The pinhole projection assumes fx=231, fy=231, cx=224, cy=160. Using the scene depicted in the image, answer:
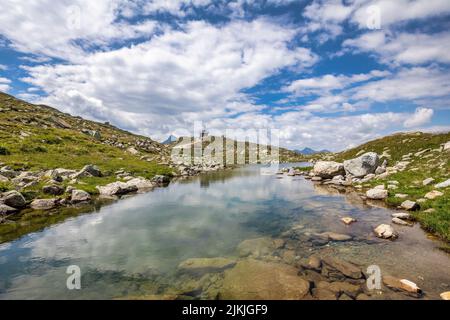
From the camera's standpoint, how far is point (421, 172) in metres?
32.0

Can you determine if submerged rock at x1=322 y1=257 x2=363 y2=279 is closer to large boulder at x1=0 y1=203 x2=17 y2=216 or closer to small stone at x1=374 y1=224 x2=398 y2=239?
small stone at x1=374 y1=224 x2=398 y2=239

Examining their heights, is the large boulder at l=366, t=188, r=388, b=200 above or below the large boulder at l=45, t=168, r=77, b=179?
below

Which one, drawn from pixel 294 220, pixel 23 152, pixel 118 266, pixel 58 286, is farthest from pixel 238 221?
pixel 23 152

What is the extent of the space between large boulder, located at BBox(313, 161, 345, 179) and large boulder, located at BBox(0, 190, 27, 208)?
168 feet

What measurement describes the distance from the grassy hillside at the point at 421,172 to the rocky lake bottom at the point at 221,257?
179 centimetres

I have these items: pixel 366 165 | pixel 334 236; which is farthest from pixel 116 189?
pixel 366 165

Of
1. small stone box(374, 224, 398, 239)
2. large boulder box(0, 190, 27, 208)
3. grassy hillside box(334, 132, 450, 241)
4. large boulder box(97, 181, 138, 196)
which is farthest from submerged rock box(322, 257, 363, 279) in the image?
large boulder box(97, 181, 138, 196)

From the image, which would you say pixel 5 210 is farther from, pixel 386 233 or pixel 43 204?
pixel 386 233

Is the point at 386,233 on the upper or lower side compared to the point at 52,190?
lower

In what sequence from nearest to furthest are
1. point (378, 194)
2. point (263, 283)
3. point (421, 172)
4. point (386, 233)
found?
point (263, 283) < point (386, 233) < point (378, 194) < point (421, 172)

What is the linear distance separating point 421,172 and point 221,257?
107 feet

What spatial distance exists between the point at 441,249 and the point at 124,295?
18942 mm

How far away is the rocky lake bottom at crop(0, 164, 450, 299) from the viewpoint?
36.9 ft

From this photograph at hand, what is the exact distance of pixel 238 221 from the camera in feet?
74.2
